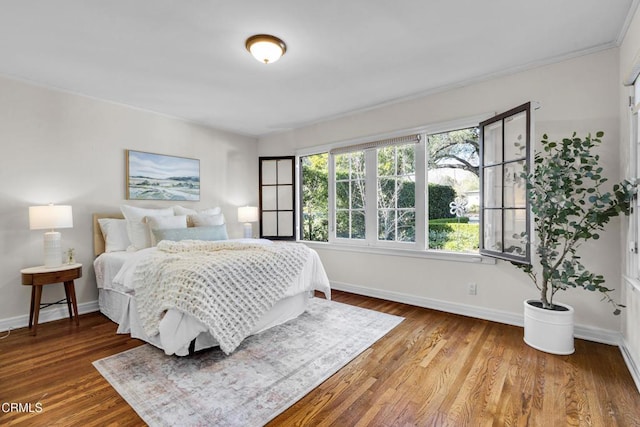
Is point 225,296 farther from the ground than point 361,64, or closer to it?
closer to it

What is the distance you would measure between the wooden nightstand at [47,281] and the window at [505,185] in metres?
4.19

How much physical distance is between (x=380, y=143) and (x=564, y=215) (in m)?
2.15

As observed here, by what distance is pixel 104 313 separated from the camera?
3283 mm

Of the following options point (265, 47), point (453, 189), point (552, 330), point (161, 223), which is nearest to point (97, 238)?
point (161, 223)

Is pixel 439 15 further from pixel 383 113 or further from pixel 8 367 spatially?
pixel 8 367

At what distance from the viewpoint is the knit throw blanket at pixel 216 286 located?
2148 millimetres

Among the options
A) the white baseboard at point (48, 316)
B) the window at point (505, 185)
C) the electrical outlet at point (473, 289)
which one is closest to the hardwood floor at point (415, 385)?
the white baseboard at point (48, 316)

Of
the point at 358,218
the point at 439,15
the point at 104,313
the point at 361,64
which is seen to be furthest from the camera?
the point at 358,218

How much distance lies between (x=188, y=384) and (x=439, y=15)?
10.0 feet

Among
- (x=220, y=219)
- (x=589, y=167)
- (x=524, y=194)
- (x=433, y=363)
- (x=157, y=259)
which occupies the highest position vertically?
(x=589, y=167)

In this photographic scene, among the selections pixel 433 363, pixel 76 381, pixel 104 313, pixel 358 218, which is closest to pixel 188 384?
pixel 76 381

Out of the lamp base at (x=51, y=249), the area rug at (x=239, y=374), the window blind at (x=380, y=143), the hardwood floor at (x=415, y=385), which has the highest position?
the window blind at (x=380, y=143)

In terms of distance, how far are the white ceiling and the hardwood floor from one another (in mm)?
2512

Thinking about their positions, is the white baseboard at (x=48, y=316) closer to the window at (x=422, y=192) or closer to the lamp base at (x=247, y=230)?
the lamp base at (x=247, y=230)
